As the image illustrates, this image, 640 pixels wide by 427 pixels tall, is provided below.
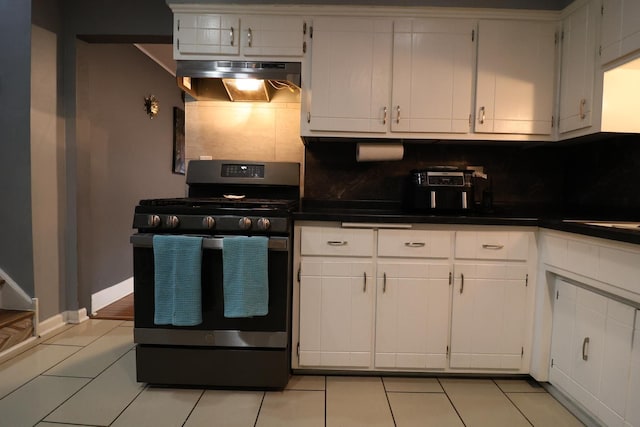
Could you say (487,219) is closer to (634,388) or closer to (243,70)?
(634,388)

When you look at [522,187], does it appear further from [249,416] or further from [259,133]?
[249,416]

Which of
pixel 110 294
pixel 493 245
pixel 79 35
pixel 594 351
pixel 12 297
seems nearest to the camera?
pixel 594 351

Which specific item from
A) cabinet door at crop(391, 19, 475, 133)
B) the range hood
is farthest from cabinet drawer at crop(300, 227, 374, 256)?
the range hood

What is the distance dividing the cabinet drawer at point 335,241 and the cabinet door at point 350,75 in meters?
0.61

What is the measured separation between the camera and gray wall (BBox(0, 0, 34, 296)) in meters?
2.23

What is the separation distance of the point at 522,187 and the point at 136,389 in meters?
2.58

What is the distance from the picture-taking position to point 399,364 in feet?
6.19

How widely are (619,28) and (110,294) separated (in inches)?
153

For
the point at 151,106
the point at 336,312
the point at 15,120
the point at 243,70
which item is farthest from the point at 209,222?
the point at 151,106

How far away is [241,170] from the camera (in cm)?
230

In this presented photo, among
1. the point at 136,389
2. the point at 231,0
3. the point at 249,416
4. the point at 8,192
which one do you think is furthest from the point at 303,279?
the point at 8,192

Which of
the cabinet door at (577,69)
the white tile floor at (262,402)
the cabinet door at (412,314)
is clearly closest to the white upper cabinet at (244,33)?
the cabinet door at (412,314)

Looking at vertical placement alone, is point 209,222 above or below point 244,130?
below

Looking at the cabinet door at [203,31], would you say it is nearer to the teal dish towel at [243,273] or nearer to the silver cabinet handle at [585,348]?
the teal dish towel at [243,273]
